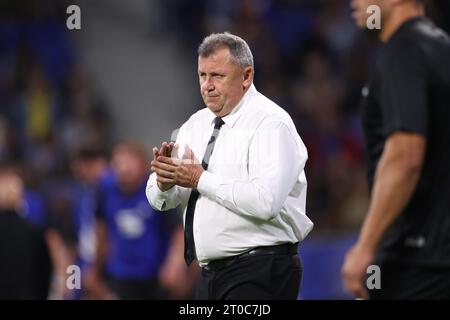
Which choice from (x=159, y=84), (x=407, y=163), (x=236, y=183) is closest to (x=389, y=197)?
(x=407, y=163)

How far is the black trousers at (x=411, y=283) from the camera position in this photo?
122 inches

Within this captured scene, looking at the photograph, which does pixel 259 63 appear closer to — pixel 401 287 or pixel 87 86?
pixel 87 86

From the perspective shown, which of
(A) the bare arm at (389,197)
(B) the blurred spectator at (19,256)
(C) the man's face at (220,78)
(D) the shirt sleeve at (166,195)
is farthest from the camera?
(B) the blurred spectator at (19,256)

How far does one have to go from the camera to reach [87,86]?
1051 centimetres

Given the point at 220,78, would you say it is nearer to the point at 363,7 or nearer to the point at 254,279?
the point at 363,7

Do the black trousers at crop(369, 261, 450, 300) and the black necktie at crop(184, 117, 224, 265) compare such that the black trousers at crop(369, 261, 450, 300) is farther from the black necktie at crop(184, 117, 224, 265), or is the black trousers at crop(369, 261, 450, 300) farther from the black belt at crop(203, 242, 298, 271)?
the black necktie at crop(184, 117, 224, 265)

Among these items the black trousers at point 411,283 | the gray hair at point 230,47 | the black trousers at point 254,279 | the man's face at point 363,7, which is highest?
the man's face at point 363,7

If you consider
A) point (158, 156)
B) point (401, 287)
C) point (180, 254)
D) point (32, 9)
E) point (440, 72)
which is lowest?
point (180, 254)

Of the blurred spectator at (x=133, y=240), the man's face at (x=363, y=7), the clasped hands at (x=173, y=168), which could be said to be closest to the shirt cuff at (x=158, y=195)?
the clasped hands at (x=173, y=168)

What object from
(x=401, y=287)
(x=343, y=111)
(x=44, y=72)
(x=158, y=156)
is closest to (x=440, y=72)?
(x=401, y=287)

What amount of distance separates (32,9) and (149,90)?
12.0ft

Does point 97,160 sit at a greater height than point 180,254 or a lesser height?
greater

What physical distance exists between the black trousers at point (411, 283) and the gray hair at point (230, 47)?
1122 millimetres

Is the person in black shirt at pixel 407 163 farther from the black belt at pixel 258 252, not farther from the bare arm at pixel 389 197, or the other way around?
the black belt at pixel 258 252
